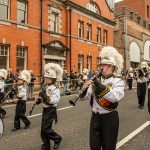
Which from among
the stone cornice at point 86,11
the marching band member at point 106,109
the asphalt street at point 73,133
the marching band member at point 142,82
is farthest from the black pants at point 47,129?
the stone cornice at point 86,11

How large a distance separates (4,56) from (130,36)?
27.8 meters

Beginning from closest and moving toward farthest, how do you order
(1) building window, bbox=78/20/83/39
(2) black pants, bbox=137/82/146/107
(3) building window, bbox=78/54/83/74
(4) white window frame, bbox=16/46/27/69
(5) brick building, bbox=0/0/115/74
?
1. (2) black pants, bbox=137/82/146/107
2. (5) brick building, bbox=0/0/115/74
3. (4) white window frame, bbox=16/46/27/69
4. (3) building window, bbox=78/54/83/74
5. (1) building window, bbox=78/20/83/39

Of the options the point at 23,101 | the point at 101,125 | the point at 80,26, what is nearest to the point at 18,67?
the point at 80,26

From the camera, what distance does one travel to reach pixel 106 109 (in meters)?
3.89

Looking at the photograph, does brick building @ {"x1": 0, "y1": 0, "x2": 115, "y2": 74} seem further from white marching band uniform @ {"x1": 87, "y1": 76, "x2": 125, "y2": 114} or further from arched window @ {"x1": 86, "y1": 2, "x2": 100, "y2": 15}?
white marching band uniform @ {"x1": 87, "y1": 76, "x2": 125, "y2": 114}

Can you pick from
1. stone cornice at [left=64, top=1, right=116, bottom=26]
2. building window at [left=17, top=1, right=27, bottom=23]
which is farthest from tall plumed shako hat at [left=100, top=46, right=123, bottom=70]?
stone cornice at [left=64, top=1, right=116, bottom=26]

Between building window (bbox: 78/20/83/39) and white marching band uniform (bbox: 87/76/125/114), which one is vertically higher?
building window (bbox: 78/20/83/39)

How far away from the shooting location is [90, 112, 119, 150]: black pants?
386 centimetres

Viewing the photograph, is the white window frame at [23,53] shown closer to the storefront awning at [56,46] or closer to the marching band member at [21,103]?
the storefront awning at [56,46]

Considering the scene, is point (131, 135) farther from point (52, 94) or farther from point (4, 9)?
point (4, 9)

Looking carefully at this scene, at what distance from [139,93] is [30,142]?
6686mm

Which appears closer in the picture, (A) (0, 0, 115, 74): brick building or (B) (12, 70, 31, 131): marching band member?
(B) (12, 70, 31, 131): marching band member

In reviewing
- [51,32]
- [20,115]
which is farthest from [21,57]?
[20,115]

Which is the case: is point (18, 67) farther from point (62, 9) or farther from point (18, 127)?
point (18, 127)
